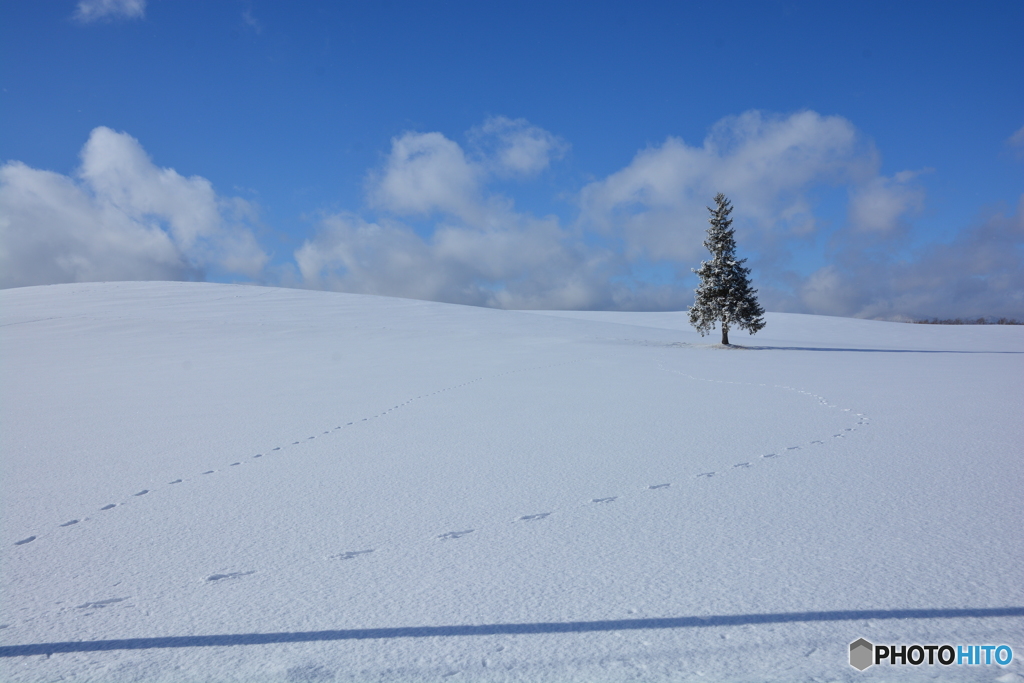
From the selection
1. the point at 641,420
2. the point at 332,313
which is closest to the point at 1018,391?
the point at 641,420

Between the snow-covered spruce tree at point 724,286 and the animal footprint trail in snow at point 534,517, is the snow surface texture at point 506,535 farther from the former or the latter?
the snow-covered spruce tree at point 724,286

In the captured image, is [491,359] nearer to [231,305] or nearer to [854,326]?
[231,305]

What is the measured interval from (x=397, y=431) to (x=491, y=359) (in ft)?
35.2

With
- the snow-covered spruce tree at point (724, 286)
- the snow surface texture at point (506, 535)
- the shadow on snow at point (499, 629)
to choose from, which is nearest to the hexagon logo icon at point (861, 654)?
the snow surface texture at point (506, 535)

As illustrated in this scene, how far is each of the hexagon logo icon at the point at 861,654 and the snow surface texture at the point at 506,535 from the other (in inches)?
1.5

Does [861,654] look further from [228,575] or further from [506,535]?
[228,575]

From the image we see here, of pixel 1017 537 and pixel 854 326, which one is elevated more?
pixel 854 326

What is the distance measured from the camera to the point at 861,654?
258cm

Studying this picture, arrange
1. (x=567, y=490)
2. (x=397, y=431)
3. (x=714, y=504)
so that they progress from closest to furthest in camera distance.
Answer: (x=714, y=504) < (x=567, y=490) < (x=397, y=431)

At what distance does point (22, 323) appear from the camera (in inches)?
975

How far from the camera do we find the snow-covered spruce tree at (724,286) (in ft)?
84.7

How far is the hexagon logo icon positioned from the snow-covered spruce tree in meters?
24.7

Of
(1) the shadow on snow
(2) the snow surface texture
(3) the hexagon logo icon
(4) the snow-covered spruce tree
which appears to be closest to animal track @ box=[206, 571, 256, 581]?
(2) the snow surface texture

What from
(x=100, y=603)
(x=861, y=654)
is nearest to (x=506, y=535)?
(x=861, y=654)
